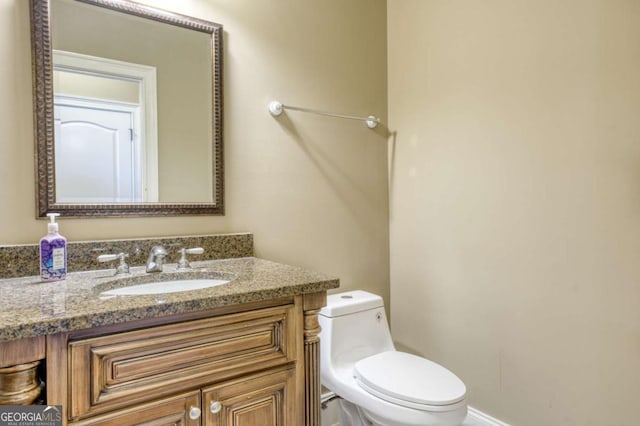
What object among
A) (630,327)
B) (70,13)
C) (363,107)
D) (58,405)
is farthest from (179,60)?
(630,327)

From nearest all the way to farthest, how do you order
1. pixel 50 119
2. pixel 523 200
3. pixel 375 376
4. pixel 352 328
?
pixel 50 119
pixel 375 376
pixel 523 200
pixel 352 328

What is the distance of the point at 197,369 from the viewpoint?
0.91 m

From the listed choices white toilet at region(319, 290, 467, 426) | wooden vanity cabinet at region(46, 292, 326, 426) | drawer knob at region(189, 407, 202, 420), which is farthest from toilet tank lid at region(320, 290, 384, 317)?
drawer knob at region(189, 407, 202, 420)

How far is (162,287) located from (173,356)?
1.33 feet

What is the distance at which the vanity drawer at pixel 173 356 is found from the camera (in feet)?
2.56

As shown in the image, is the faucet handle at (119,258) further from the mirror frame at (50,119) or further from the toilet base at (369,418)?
the toilet base at (369,418)

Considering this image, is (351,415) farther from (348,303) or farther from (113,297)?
(113,297)

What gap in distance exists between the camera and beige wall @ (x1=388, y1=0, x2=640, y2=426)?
1301 millimetres

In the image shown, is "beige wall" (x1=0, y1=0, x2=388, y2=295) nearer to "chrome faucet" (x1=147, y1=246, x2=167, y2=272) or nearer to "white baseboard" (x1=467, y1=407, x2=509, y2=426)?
"chrome faucet" (x1=147, y1=246, x2=167, y2=272)

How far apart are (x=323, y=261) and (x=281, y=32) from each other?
3.66ft

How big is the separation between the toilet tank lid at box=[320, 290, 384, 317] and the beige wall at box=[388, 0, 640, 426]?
358mm

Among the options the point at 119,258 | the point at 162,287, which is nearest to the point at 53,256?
the point at 119,258

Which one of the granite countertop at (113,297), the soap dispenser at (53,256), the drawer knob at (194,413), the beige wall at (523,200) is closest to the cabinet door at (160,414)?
the drawer knob at (194,413)

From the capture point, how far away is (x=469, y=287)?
176 cm
